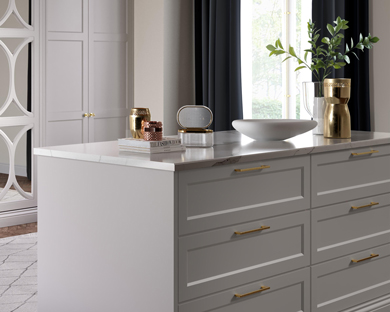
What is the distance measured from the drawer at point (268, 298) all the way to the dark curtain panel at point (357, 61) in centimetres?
213

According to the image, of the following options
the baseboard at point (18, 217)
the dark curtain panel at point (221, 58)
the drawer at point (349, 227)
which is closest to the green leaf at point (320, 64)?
the drawer at point (349, 227)

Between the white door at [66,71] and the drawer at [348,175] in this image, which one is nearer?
the drawer at [348,175]

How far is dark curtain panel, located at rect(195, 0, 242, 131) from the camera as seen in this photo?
193 inches

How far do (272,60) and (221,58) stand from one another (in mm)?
447

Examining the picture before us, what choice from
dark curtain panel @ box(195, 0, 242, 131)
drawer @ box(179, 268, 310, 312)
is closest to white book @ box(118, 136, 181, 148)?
drawer @ box(179, 268, 310, 312)

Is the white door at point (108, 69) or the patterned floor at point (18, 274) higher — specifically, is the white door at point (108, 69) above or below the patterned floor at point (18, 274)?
above

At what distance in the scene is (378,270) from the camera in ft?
8.52

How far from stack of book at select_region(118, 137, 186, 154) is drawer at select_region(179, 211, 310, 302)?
346 mm

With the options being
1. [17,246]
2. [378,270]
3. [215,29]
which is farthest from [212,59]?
[378,270]

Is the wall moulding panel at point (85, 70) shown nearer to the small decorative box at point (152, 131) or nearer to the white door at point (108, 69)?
the white door at point (108, 69)

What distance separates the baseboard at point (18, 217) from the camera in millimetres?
4504

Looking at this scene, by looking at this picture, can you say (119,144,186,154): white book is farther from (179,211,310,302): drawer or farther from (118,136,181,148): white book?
(179,211,310,302): drawer

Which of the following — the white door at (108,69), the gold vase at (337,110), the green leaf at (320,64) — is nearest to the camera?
the gold vase at (337,110)

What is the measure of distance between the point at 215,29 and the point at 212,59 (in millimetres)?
261
